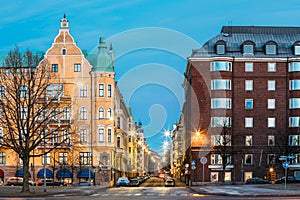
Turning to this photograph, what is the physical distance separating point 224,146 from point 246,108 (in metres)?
10.7

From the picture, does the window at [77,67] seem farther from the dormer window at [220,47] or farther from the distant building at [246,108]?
the dormer window at [220,47]

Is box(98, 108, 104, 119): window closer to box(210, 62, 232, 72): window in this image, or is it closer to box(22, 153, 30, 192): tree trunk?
box(210, 62, 232, 72): window

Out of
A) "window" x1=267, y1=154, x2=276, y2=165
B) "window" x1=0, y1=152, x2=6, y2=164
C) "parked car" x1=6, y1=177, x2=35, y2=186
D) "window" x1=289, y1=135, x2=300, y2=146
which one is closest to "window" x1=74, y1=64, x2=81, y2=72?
"window" x1=0, y1=152, x2=6, y2=164

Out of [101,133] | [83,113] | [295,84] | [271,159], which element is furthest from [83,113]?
[295,84]

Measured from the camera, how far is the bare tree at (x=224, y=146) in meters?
79.8

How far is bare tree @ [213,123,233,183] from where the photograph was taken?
3140 inches

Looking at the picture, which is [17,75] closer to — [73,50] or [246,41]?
[73,50]

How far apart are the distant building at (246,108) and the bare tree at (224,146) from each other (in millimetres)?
371

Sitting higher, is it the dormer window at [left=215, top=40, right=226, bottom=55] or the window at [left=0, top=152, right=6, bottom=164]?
the dormer window at [left=215, top=40, right=226, bottom=55]

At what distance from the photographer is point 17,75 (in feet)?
170

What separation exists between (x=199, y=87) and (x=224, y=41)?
9.49m

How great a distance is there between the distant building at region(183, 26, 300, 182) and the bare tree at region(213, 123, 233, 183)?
37cm

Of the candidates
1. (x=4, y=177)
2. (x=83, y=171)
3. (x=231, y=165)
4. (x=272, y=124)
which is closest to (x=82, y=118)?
(x=83, y=171)

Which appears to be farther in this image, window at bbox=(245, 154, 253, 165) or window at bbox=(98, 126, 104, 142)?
window at bbox=(98, 126, 104, 142)
